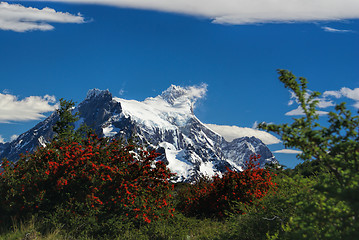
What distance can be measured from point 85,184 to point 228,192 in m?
6.44

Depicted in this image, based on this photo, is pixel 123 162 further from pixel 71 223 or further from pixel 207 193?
pixel 207 193

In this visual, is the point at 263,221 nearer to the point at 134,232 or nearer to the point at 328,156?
the point at 134,232

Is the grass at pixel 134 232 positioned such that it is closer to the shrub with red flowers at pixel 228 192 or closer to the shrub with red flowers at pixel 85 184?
the shrub with red flowers at pixel 85 184

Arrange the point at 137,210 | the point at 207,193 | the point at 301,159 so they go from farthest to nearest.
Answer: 1. the point at 207,193
2. the point at 137,210
3. the point at 301,159

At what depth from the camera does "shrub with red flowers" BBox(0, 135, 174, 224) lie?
400 inches

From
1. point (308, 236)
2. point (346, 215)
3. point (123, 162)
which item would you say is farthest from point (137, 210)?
point (346, 215)

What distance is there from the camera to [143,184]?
36.7 feet

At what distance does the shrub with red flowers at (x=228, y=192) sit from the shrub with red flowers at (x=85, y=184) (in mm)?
3470

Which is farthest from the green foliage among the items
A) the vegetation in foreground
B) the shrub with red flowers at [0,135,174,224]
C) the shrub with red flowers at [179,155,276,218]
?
the shrub with red flowers at [179,155,276,218]

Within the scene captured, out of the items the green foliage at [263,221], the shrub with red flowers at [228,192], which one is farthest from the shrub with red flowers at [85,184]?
the shrub with red flowers at [228,192]

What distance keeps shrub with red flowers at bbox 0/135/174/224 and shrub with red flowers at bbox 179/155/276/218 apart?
137 inches

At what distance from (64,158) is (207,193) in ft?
22.7

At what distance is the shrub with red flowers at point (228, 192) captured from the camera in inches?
538

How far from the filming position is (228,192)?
14.2 m
